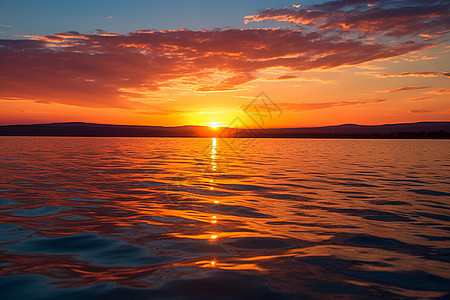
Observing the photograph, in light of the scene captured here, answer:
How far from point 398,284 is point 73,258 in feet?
16.1

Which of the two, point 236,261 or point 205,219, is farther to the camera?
point 205,219

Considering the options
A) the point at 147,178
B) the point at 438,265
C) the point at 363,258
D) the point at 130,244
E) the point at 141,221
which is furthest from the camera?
the point at 147,178

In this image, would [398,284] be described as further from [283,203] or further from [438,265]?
[283,203]

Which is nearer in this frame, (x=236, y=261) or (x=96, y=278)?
(x=96, y=278)

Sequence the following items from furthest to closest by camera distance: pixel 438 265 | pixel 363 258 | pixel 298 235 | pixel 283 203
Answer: pixel 283 203 < pixel 298 235 < pixel 363 258 < pixel 438 265

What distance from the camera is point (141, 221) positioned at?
7.49m

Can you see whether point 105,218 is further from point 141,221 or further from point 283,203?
point 283,203

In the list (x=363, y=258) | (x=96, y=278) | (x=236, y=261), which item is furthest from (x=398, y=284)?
(x=96, y=278)

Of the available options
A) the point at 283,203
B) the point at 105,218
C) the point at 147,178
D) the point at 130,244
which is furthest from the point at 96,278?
the point at 147,178

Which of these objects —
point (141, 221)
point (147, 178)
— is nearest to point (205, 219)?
point (141, 221)

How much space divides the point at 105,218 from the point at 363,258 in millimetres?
5843

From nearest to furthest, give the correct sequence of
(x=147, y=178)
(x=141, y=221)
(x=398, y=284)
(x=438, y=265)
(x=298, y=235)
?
(x=398, y=284)
(x=438, y=265)
(x=298, y=235)
(x=141, y=221)
(x=147, y=178)

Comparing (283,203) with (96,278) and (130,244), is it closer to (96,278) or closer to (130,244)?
(130,244)

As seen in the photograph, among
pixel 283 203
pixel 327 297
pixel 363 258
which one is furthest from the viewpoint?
pixel 283 203
